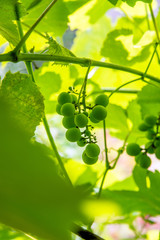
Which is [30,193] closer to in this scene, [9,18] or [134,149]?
[9,18]

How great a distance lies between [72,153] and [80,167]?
1.17 ft

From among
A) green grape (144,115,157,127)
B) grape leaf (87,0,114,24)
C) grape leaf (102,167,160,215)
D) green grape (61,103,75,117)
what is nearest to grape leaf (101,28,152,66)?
grape leaf (87,0,114,24)

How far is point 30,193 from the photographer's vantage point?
89 millimetres

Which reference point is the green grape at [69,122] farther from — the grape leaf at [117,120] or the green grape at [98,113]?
the grape leaf at [117,120]

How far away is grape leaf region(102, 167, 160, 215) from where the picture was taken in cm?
77

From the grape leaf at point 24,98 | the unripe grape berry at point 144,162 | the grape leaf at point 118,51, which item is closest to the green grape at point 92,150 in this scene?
the grape leaf at point 24,98

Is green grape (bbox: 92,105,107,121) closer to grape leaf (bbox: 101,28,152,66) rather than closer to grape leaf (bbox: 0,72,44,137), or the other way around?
grape leaf (bbox: 0,72,44,137)

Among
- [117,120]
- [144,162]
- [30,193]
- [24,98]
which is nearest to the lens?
[30,193]

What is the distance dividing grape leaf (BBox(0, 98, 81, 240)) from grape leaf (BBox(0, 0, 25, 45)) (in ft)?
1.42

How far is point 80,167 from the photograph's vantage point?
886 mm

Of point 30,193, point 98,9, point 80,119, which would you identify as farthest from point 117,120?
point 30,193

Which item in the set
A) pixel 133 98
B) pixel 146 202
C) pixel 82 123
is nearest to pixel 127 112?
pixel 133 98

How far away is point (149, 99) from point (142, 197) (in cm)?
25

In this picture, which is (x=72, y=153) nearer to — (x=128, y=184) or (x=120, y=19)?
(x=128, y=184)
